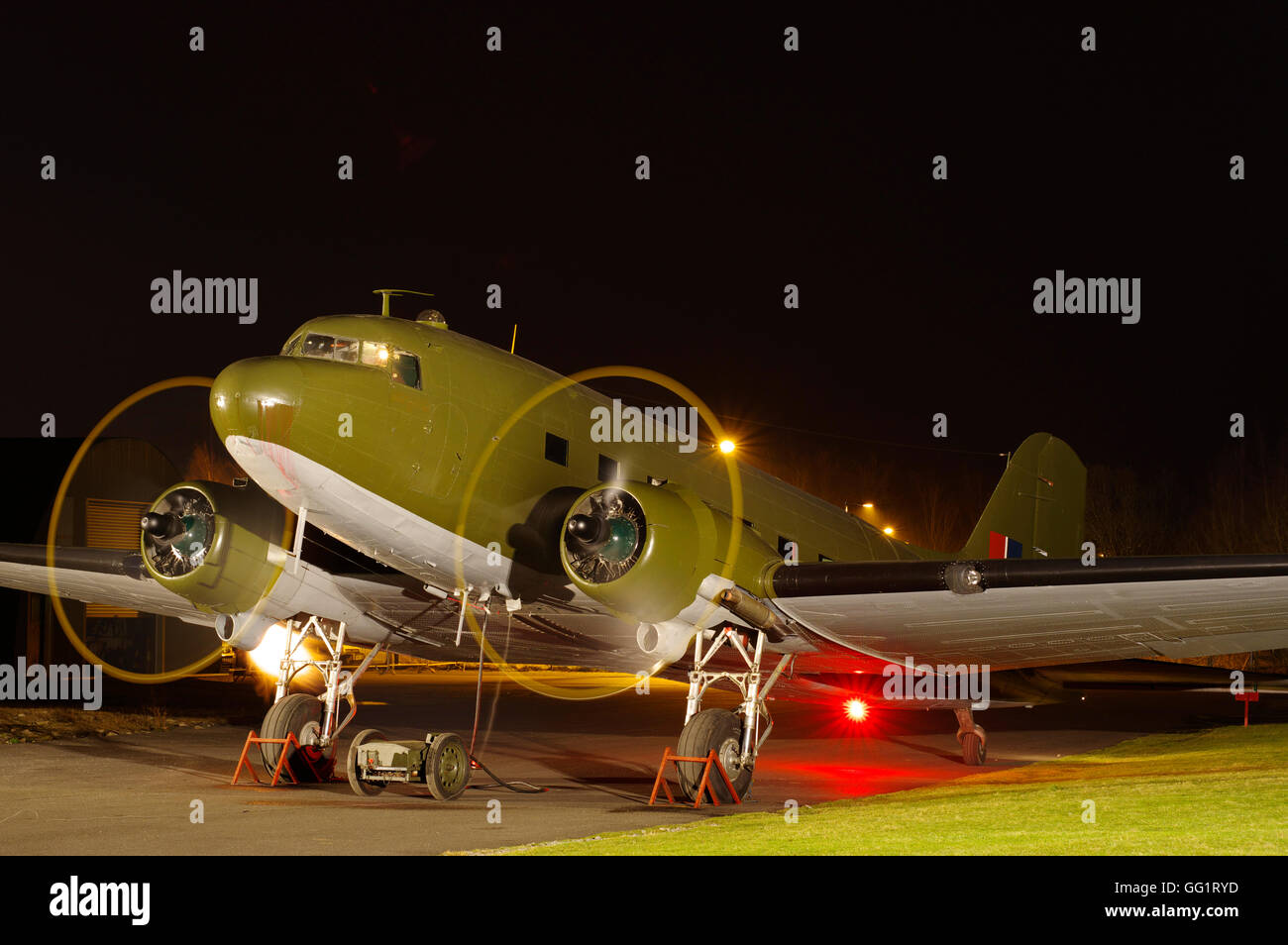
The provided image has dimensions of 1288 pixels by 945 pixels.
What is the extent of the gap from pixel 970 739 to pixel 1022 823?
29.4ft

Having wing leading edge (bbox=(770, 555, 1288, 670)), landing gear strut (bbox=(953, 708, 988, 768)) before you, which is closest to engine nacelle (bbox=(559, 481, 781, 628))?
wing leading edge (bbox=(770, 555, 1288, 670))

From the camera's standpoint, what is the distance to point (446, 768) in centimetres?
1341

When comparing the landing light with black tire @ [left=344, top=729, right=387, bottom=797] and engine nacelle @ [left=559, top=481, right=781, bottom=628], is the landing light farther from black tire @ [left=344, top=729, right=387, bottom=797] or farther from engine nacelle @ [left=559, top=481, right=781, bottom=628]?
engine nacelle @ [left=559, top=481, right=781, bottom=628]

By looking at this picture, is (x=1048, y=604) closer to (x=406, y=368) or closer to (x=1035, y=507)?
(x=406, y=368)

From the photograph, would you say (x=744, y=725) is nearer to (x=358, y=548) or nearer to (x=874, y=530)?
(x=358, y=548)

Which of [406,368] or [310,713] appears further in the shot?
[310,713]

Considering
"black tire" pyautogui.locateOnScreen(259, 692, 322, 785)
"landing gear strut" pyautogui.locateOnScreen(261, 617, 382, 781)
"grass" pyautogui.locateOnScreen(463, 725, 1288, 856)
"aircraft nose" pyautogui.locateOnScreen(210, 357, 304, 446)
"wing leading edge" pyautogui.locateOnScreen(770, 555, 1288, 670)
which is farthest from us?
"black tire" pyautogui.locateOnScreen(259, 692, 322, 785)

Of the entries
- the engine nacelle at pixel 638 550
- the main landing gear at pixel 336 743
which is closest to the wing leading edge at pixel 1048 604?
the engine nacelle at pixel 638 550

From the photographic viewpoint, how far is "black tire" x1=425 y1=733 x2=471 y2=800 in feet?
43.3

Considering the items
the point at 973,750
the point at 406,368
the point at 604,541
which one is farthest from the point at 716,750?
the point at 973,750

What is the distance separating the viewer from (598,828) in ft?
38.0

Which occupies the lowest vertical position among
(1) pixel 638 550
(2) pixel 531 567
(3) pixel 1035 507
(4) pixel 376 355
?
(2) pixel 531 567

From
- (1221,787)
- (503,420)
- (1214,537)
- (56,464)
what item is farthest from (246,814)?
(1214,537)

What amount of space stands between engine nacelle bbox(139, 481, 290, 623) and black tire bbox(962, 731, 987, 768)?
1104cm
